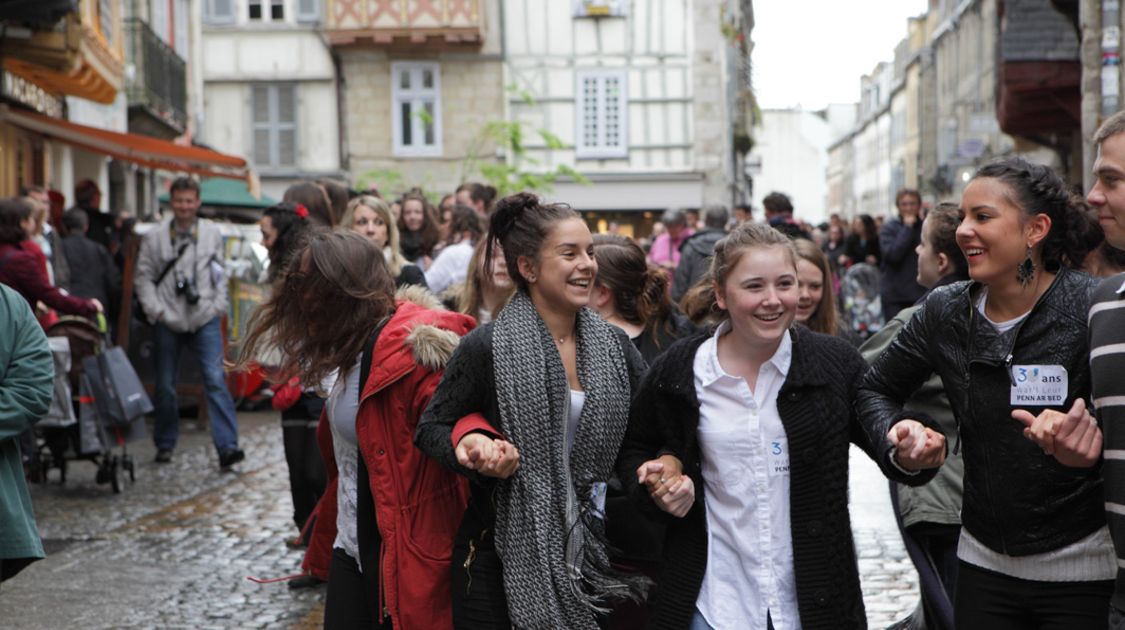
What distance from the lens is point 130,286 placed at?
540 inches

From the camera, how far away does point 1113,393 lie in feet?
10.6

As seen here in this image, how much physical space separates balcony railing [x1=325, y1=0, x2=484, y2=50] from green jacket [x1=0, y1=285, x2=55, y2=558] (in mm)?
29178

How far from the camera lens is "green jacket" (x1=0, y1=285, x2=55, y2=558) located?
15.6 feet

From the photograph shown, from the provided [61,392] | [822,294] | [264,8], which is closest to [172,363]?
[61,392]

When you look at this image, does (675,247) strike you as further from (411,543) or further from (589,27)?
(589,27)


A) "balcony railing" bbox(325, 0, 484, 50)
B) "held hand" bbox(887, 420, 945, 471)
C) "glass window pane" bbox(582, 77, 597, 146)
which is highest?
"balcony railing" bbox(325, 0, 484, 50)

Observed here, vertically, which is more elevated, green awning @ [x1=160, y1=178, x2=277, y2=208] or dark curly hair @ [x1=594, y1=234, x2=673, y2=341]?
green awning @ [x1=160, y1=178, x2=277, y2=208]

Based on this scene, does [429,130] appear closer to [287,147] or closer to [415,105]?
[415,105]

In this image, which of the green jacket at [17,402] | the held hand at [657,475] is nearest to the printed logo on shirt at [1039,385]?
the held hand at [657,475]

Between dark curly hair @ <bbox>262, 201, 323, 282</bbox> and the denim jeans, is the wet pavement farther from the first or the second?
dark curly hair @ <bbox>262, 201, 323, 282</bbox>

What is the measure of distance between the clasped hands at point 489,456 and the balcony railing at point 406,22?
30.1 metres

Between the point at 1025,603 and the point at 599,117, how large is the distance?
31.4 m

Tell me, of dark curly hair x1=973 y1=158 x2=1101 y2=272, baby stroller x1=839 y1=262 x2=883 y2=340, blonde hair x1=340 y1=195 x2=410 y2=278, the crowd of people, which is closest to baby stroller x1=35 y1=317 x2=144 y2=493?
blonde hair x1=340 y1=195 x2=410 y2=278

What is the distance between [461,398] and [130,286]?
396 inches
